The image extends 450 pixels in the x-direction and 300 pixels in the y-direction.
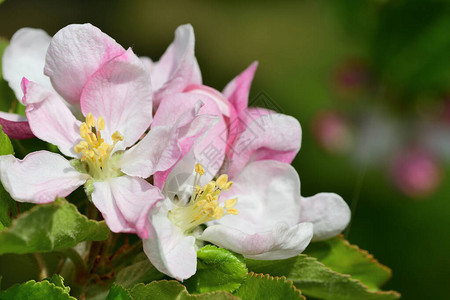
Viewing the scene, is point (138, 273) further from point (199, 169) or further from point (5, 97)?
point (5, 97)

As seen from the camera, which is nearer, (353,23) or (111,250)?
(111,250)

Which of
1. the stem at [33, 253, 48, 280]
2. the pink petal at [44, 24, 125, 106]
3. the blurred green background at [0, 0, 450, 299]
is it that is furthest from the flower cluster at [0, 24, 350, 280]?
the blurred green background at [0, 0, 450, 299]

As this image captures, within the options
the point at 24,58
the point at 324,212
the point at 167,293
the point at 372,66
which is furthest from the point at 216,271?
the point at 372,66

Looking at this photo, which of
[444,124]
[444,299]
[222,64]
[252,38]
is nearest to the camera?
[444,124]

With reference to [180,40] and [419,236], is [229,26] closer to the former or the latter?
[419,236]

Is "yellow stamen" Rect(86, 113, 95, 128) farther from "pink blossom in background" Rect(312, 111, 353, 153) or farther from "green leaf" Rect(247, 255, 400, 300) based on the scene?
"pink blossom in background" Rect(312, 111, 353, 153)

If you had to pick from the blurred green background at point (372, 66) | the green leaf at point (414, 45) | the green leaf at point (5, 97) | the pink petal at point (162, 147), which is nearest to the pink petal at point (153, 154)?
the pink petal at point (162, 147)

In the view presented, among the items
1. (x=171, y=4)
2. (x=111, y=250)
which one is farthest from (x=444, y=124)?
(x=171, y=4)

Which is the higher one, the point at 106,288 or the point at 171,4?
the point at 106,288
